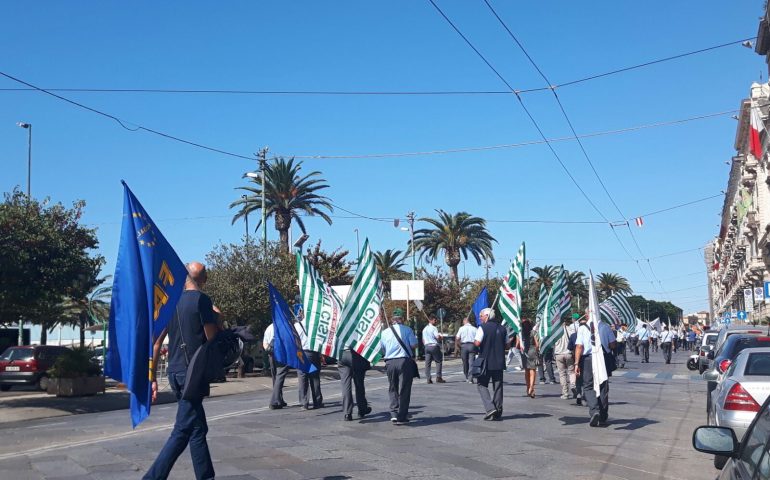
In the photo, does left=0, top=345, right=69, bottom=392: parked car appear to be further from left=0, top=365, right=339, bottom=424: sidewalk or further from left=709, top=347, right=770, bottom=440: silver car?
left=709, top=347, right=770, bottom=440: silver car

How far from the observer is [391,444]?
10758mm

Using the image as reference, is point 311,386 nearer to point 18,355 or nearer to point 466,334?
point 466,334

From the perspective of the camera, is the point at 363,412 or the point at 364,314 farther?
the point at 363,412

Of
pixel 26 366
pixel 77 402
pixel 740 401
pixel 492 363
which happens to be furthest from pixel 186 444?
pixel 26 366

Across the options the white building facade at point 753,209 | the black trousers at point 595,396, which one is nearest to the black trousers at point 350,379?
the black trousers at point 595,396

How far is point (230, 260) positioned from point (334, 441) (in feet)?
66.0

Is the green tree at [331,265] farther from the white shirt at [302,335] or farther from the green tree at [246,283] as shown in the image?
the white shirt at [302,335]

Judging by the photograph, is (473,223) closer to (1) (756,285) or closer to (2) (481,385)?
(1) (756,285)

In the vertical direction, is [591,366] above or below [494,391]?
above

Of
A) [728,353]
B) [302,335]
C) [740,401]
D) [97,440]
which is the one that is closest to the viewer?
[740,401]

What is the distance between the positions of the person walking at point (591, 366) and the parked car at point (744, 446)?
8334 mm

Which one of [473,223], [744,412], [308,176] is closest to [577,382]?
[744,412]

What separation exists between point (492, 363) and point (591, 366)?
1558 millimetres

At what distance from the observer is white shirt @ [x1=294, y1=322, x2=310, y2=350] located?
14.5 metres
